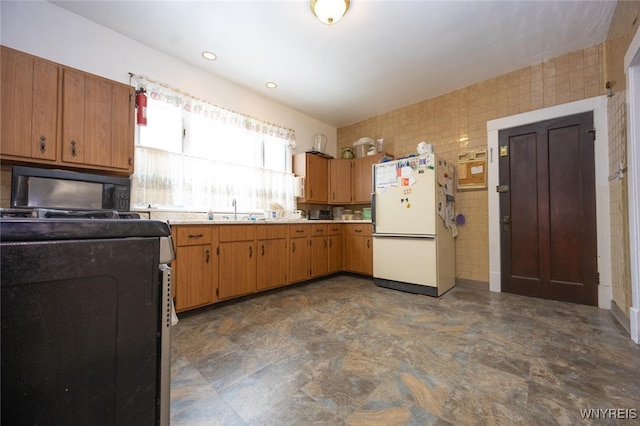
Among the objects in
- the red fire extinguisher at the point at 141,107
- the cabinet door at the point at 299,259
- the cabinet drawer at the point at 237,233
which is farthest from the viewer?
the cabinet door at the point at 299,259

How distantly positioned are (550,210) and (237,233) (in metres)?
3.53

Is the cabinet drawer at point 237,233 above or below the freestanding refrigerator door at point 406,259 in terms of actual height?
above

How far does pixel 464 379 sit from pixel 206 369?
148 centimetres

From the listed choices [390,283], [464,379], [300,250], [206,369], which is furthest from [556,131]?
[206,369]

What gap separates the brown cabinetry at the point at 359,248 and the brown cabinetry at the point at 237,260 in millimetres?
1607

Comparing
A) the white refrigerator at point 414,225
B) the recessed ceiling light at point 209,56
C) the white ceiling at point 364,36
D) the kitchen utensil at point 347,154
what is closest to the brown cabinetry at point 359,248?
the white refrigerator at point 414,225

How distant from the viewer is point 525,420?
3.56ft

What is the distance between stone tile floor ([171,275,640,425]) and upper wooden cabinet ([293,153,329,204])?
204 centimetres

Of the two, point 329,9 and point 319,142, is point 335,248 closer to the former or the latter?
point 319,142

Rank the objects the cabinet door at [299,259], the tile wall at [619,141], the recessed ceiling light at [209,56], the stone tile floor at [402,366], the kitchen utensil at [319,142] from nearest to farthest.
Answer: the stone tile floor at [402,366] → the tile wall at [619,141] → the recessed ceiling light at [209,56] → the cabinet door at [299,259] → the kitchen utensil at [319,142]

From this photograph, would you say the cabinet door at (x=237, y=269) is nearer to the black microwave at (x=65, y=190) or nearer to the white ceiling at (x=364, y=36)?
the black microwave at (x=65, y=190)

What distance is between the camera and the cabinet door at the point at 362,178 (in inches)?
161

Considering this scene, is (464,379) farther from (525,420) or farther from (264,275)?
Result: (264,275)

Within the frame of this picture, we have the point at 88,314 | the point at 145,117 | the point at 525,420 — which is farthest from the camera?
the point at 145,117
